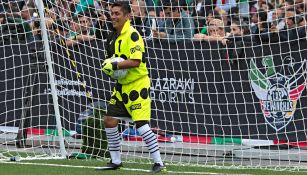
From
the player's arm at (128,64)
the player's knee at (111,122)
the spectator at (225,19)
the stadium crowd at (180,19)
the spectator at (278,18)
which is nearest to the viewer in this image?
the player's arm at (128,64)

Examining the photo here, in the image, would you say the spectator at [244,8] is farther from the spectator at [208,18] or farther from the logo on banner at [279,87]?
the logo on banner at [279,87]

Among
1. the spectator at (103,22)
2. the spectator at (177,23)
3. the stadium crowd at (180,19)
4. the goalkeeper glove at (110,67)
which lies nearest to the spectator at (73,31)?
the stadium crowd at (180,19)

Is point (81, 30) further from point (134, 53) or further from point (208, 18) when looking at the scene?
point (134, 53)

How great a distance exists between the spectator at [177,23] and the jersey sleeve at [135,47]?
2.05m

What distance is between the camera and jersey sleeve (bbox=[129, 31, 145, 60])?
10.9 metres

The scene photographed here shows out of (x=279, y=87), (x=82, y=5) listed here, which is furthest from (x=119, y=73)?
(x=279, y=87)

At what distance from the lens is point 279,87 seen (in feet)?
42.8

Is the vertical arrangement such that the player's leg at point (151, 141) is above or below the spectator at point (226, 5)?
below

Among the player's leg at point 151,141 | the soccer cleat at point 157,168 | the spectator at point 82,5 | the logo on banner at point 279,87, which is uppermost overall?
the spectator at point 82,5

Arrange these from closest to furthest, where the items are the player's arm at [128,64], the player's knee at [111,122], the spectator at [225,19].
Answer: the player's arm at [128,64], the player's knee at [111,122], the spectator at [225,19]

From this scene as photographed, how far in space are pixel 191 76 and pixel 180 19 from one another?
3.45ft

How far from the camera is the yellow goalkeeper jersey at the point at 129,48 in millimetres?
10922

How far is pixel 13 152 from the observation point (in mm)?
13805

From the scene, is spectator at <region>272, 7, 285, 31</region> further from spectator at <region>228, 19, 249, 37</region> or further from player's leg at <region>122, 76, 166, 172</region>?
player's leg at <region>122, 76, 166, 172</region>
